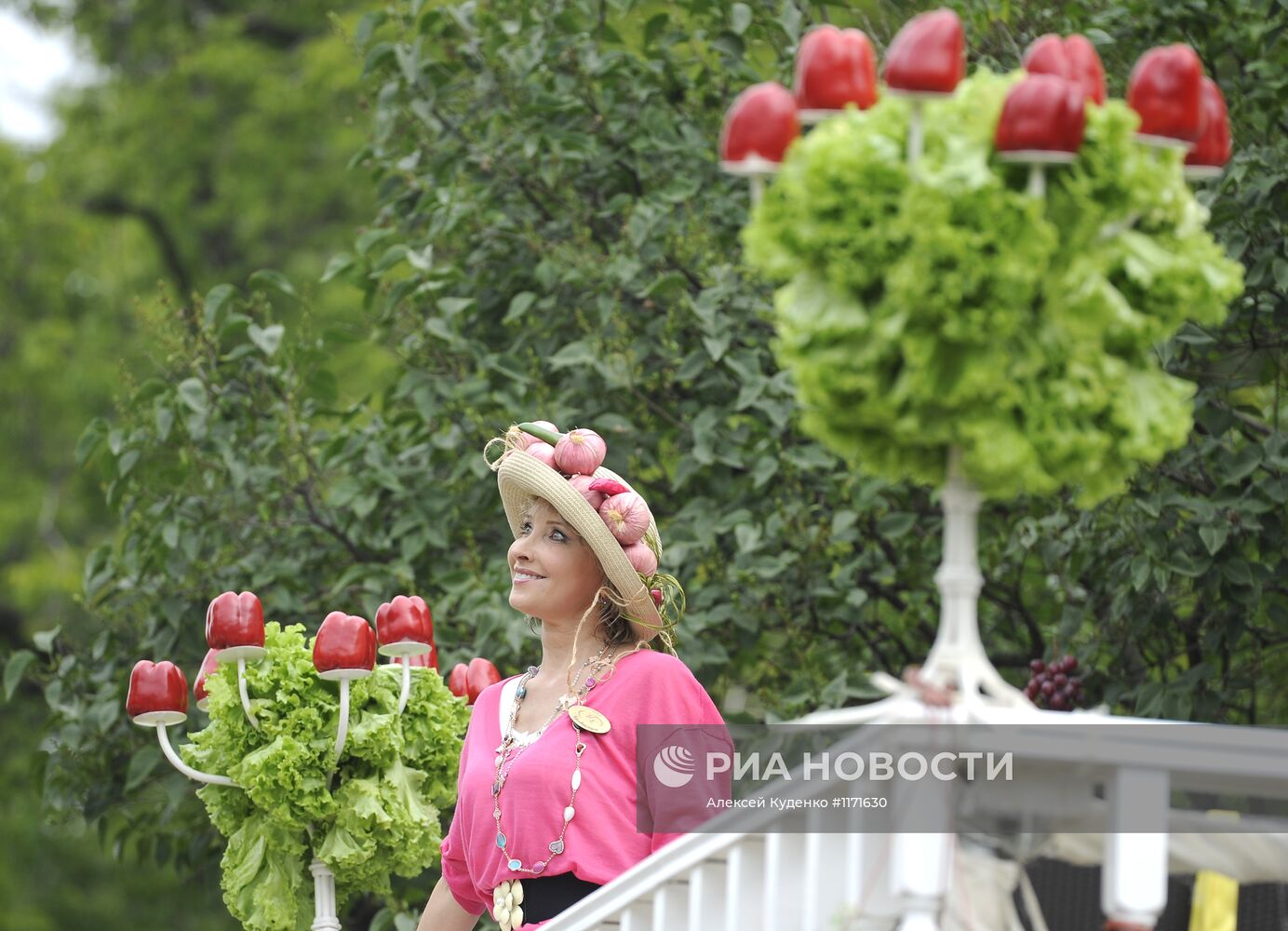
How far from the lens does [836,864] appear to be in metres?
2.06

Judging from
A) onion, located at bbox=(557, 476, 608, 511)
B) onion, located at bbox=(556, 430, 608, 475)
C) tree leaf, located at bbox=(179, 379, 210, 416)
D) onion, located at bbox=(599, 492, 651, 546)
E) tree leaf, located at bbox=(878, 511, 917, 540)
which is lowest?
onion, located at bbox=(599, 492, 651, 546)

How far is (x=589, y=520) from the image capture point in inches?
118

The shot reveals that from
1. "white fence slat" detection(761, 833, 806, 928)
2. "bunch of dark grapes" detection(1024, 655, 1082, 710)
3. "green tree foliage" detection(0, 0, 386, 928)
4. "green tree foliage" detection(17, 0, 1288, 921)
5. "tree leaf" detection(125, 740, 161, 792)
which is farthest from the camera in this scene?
"green tree foliage" detection(0, 0, 386, 928)

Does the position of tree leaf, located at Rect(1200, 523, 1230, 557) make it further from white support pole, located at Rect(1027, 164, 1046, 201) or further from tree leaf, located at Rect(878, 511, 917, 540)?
white support pole, located at Rect(1027, 164, 1046, 201)

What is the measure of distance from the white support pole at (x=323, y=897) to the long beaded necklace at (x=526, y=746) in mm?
515

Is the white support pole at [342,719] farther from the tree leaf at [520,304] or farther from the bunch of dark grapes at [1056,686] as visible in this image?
the tree leaf at [520,304]

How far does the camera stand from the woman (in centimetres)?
289

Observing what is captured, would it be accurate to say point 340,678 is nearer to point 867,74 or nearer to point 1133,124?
point 867,74

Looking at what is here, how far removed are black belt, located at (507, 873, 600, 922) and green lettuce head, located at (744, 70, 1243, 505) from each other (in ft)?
4.12

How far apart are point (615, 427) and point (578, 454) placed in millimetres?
1497

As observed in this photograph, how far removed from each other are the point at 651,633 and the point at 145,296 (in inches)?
354

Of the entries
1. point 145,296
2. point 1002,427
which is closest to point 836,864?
point 1002,427

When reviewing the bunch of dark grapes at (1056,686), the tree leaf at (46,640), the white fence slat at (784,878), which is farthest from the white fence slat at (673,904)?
the tree leaf at (46,640)

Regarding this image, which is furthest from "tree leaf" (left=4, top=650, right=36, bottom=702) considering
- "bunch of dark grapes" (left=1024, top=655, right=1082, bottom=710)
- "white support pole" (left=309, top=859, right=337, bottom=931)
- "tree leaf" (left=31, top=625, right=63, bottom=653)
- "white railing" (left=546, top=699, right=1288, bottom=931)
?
"white railing" (left=546, top=699, right=1288, bottom=931)
